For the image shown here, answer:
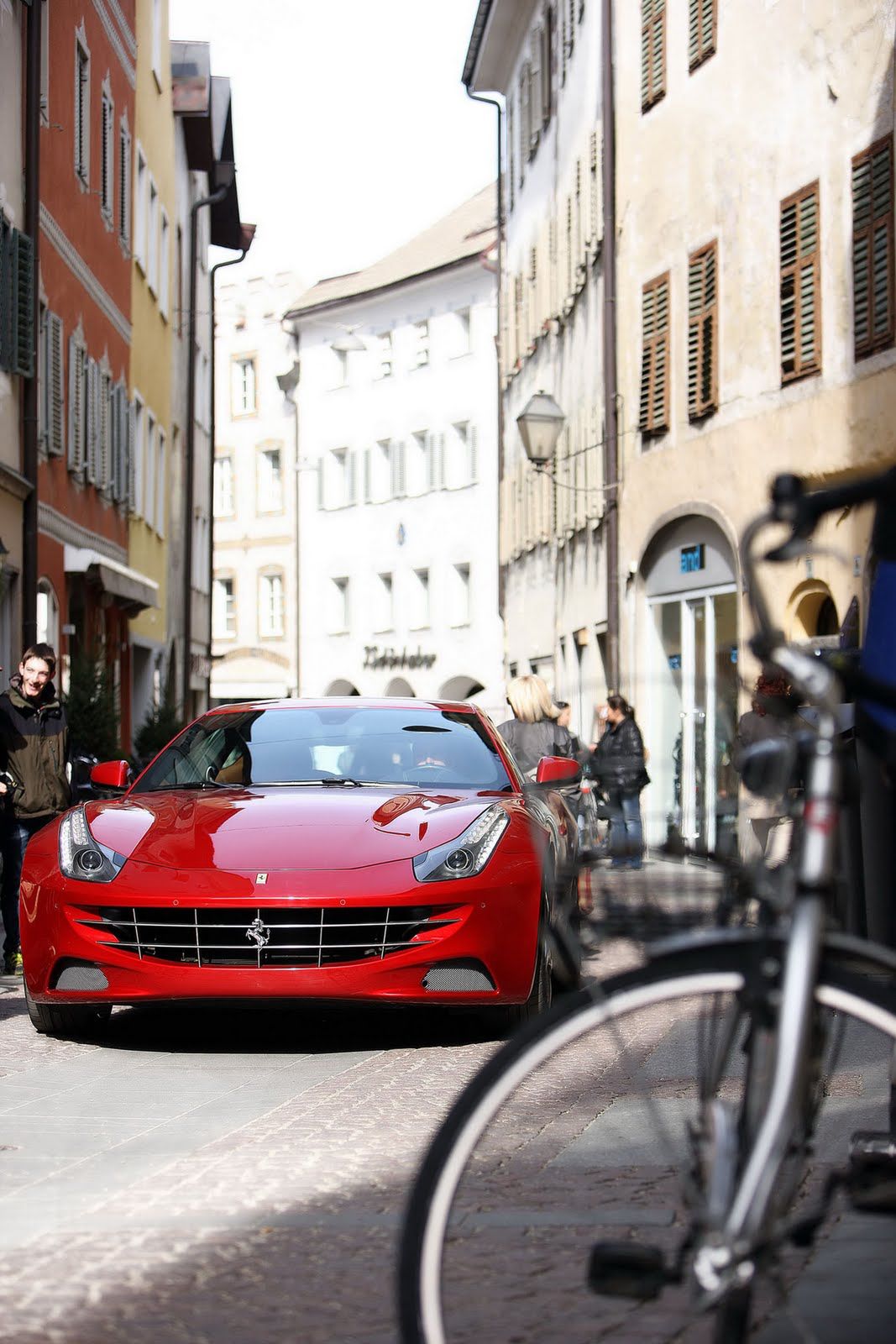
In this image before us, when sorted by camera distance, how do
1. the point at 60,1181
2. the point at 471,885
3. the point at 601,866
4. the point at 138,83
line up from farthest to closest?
1. the point at 138,83
2. the point at 471,885
3. the point at 60,1181
4. the point at 601,866

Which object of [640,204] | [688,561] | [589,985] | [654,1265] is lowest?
[654,1265]

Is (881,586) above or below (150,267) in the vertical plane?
below

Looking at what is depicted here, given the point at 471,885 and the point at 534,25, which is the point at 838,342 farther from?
the point at 534,25

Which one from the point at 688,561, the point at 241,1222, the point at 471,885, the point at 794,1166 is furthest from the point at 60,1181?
the point at 688,561

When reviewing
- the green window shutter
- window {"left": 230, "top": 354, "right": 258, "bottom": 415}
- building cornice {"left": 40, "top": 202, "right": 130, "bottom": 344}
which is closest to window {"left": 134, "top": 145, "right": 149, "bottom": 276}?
building cornice {"left": 40, "top": 202, "right": 130, "bottom": 344}

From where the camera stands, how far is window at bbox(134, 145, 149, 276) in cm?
3259

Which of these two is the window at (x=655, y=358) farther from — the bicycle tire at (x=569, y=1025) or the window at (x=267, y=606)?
the window at (x=267, y=606)

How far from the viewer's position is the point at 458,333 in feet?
188

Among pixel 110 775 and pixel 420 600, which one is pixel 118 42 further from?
pixel 420 600

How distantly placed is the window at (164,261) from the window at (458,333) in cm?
1999

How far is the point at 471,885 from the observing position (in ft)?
27.0

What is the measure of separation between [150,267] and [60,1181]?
29801 mm

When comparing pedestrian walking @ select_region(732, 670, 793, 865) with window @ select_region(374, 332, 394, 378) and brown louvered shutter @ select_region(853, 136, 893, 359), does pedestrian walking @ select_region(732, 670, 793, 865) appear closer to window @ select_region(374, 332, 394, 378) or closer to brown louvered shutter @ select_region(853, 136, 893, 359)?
brown louvered shutter @ select_region(853, 136, 893, 359)

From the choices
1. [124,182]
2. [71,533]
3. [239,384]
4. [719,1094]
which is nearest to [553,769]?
[719,1094]
